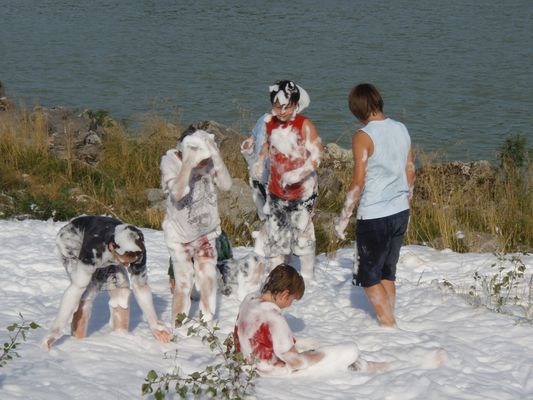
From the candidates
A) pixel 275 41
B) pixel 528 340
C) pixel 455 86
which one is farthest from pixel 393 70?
pixel 528 340

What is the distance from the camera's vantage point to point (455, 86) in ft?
68.0

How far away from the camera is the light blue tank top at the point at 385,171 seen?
21.0 feet

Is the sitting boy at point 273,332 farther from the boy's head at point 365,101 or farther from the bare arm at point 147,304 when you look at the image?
the boy's head at point 365,101

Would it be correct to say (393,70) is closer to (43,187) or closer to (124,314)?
(43,187)

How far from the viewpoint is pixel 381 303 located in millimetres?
6770

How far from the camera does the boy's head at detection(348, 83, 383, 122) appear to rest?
6.37 meters

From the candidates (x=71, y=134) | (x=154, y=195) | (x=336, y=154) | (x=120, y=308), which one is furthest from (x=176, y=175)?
(x=336, y=154)

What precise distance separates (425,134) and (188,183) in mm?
12153

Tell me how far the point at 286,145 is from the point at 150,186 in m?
5.53

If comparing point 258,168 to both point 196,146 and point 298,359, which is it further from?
point 298,359

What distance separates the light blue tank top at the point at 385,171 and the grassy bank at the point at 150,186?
3.19m

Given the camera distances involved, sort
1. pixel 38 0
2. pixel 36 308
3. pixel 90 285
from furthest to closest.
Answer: pixel 38 0, pixel 36 308, pixel 90 285

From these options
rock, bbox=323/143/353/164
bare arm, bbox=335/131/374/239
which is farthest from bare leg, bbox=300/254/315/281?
rock, bbox=323/143/353/164

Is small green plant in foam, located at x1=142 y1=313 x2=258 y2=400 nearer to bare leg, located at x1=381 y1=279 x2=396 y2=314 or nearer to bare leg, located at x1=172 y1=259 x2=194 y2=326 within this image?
bare leg, located at x1=172 y1=259 x2=194 y2=326
